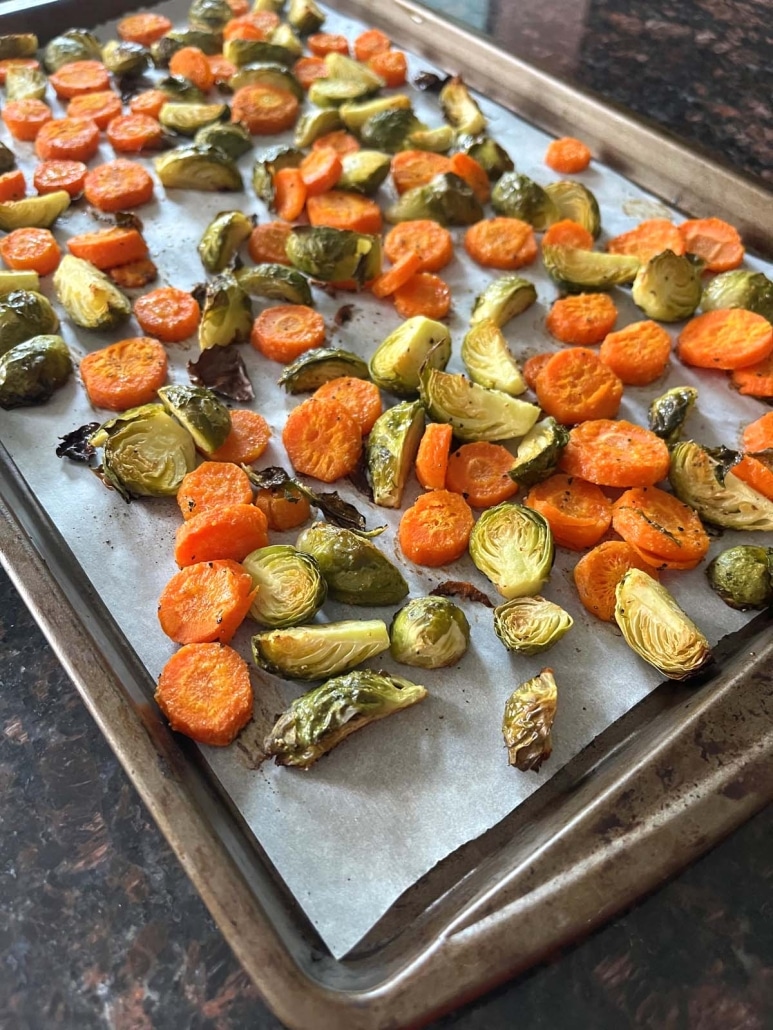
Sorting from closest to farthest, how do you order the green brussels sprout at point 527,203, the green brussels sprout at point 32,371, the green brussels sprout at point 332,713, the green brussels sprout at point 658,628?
the green brussels sprout at point 332,713 → the green brussels sprout at point 658,628 → the green brussels sprout at point 32,371 → the green brussels sprout at point 527,203

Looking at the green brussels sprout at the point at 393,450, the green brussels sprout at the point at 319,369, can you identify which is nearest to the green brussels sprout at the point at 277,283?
the green brussels sprout at the point at 319,369

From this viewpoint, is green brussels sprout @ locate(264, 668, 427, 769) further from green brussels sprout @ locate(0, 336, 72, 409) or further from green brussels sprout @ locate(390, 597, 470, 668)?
green brussels sprout @ locate(0, 336, 72, 409)

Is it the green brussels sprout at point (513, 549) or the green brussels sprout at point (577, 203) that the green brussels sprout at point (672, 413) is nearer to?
the green brussels sprout at point (513, 549)

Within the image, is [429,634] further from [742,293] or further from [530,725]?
[742,293]

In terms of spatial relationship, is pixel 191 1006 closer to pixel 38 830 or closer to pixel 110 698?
pixel 38 830

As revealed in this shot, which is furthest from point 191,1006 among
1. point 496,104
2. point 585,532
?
→ point 496,104

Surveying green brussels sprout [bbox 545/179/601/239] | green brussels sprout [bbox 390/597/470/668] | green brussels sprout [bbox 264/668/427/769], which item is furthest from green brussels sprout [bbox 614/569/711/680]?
green brussels sprout [bbox 545/179/601/239]
